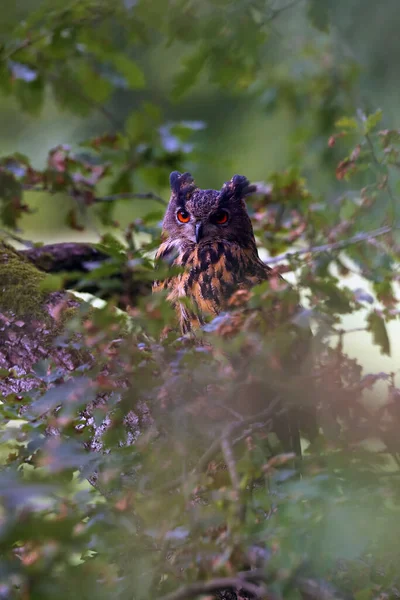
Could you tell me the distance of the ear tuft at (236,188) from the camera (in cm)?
294

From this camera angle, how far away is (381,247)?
2.33 meters

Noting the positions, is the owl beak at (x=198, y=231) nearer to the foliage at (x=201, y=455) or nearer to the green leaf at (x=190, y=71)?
the green leaf at (x=190, y=71)

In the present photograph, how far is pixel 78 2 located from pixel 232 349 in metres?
1.92

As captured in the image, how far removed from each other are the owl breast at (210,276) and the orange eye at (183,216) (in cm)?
11

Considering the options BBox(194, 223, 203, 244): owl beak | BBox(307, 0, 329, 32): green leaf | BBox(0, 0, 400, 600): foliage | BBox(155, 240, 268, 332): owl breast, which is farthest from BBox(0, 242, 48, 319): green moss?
BBox(307, 0, 329, 32): green leaf

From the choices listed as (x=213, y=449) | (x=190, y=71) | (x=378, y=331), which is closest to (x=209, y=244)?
(x=190, y=71)

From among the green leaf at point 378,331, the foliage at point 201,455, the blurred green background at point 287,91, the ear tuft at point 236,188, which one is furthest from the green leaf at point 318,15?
the green leaf at point 378,331

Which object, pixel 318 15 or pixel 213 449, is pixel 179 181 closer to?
pixel 318 15

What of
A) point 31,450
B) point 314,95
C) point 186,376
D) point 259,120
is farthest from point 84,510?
point 259,120

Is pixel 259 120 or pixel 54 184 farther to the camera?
pixel 259 120

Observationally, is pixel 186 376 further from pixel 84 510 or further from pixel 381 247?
pixel 381 247

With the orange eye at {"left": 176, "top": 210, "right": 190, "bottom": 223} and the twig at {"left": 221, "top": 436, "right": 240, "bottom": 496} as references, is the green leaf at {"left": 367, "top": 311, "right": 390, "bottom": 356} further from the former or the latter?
the orange eye at {"left": 176, "top": 210, "right": 190, "bottom": 223}

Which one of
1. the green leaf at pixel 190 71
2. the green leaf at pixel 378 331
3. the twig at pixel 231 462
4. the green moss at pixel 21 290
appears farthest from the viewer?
the green leaf at pixel 190 71

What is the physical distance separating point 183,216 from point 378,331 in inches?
61.4
